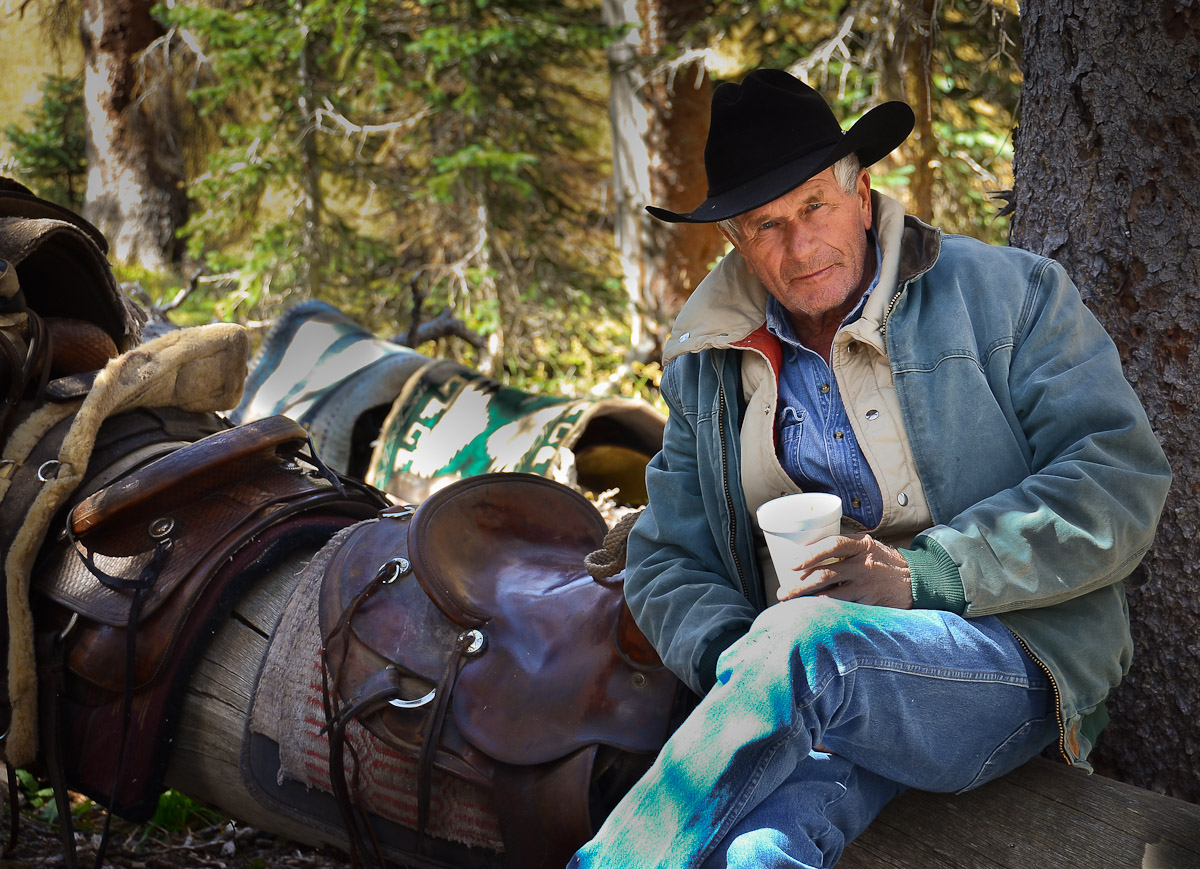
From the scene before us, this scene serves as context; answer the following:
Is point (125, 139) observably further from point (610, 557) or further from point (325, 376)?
point (610, 557)

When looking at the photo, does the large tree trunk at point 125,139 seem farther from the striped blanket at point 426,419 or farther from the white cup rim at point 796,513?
the white cup rim at point 796,513

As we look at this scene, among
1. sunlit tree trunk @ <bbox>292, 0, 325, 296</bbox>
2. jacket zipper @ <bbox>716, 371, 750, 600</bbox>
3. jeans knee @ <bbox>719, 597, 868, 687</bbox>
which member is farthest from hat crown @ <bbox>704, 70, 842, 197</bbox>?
sunlit tree trunk @ <bbox>292, 0, 325, 296</bbox>

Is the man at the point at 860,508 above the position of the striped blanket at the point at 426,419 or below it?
above

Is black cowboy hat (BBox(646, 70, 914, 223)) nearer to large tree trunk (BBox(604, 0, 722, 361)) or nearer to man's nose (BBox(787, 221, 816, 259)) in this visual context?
man's nose (BBox(787, 221, 816, 259))

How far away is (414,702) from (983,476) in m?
1.13

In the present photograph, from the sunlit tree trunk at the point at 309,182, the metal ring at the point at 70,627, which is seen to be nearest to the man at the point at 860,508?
the metal ring at the point at 70,627

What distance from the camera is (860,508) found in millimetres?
1802

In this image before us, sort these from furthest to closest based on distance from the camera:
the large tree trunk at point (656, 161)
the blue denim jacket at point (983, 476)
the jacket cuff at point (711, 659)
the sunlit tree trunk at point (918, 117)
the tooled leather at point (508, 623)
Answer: the large tree trunk at point (656, 161) < the sunlit tree trunk at point (918, 117) < the tooled leather at point (508, 623) < the jacket cuff at point (711, 659) < the blue denim jacket at point (983, 476)

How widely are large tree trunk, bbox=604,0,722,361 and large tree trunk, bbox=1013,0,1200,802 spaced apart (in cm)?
484

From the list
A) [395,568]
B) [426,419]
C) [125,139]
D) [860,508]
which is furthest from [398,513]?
[125,139]

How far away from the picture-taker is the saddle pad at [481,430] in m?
3.93

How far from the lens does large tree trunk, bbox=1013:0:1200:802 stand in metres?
2.03

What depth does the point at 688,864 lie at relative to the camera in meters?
1.36

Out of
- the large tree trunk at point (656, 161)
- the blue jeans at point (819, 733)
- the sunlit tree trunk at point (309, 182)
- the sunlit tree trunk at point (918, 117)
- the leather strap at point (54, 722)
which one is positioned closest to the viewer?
the blue jeans at point (819, 733)
